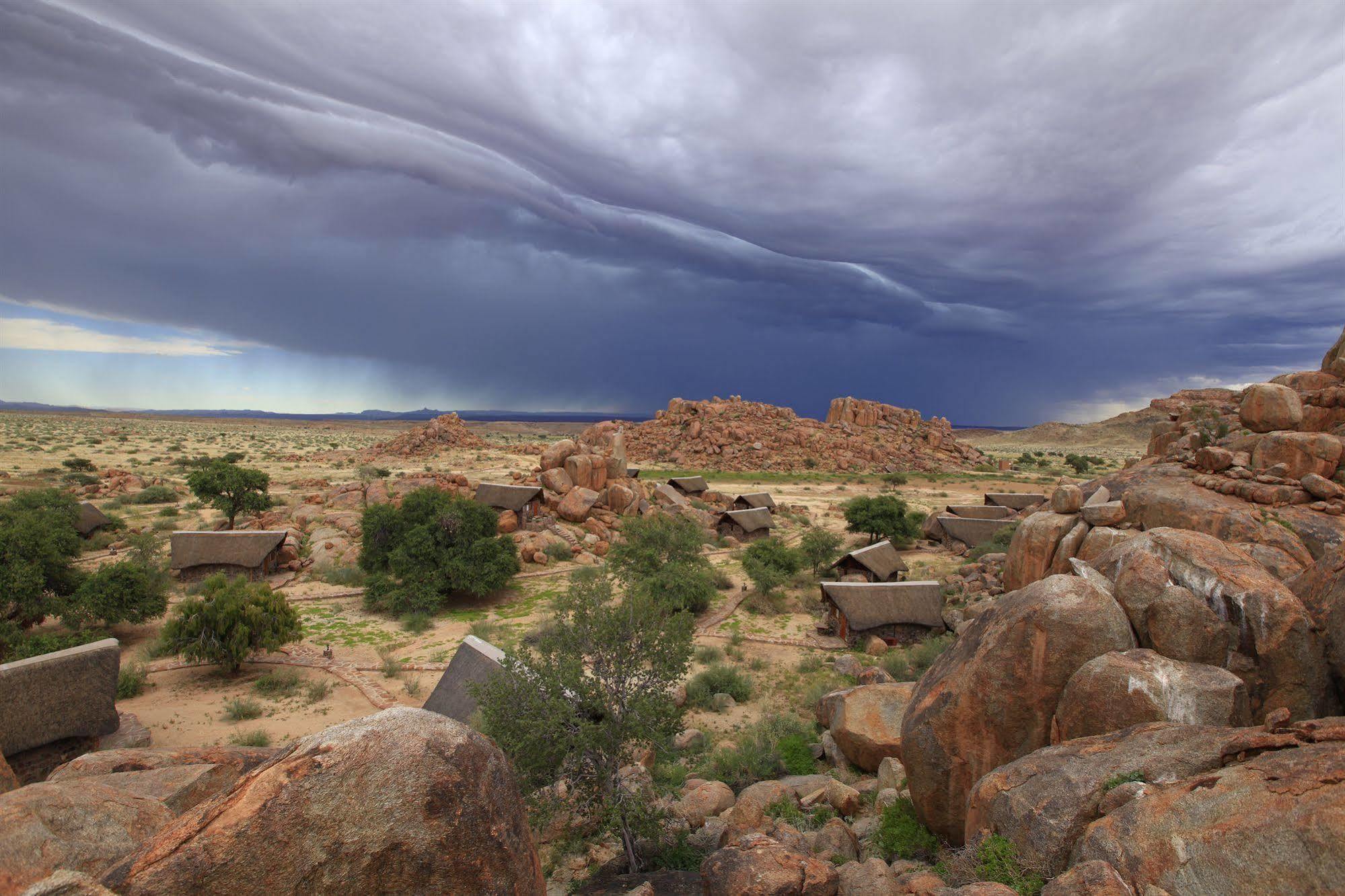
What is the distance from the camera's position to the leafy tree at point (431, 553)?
24.6 meters

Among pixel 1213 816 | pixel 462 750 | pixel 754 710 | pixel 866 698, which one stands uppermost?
pixel 462 750

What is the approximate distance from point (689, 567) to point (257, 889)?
2285 centimetres

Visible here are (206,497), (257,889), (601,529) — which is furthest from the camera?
(601,529)

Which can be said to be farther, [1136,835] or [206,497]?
[206,497]

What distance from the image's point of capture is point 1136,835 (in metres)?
5.34

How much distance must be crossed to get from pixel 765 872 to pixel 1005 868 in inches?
101

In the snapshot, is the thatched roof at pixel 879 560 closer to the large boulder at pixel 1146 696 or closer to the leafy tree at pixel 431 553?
the leafy tree at pixel 431 553

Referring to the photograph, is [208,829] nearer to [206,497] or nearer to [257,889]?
[257,889]

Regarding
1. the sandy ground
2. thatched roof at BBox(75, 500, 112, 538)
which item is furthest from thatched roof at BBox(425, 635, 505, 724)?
thatched roof at BBox(75, 500, 112, 538)

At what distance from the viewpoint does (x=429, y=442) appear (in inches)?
2943

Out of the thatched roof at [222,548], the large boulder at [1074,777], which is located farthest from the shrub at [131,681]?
the large boulder at [1074,777]

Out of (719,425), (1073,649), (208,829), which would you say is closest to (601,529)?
(1073,649)

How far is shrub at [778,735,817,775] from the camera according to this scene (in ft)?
43.2

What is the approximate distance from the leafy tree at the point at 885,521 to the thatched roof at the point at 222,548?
31469 millimetres
